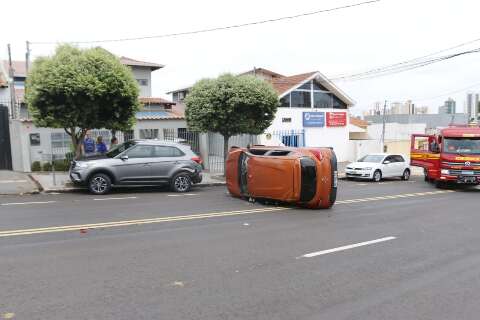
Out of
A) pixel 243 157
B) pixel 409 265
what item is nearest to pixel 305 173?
pixel 243 157

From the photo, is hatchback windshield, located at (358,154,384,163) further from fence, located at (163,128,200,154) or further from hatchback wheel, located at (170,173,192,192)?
hatchback wheel, located at (170,173,192,192)

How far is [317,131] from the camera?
2955 cm

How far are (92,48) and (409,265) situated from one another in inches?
479

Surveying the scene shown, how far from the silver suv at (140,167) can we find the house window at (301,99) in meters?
15.4

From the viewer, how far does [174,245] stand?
7043 millimetres

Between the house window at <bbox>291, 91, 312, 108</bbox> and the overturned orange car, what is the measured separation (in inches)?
680

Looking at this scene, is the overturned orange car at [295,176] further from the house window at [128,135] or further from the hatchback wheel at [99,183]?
the house window at [128,135]

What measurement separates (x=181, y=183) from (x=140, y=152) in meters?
1.69

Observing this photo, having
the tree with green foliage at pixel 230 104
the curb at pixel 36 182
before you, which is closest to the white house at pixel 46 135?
the curb at pixel 36 182

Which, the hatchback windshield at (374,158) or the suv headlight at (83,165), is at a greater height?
the suv headlight at (83,165)

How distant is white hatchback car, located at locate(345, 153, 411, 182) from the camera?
854 inches

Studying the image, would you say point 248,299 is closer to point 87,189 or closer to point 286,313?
point 286,313

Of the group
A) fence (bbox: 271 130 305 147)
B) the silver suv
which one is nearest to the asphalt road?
the silver suv

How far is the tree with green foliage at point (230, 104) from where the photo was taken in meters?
18.1
